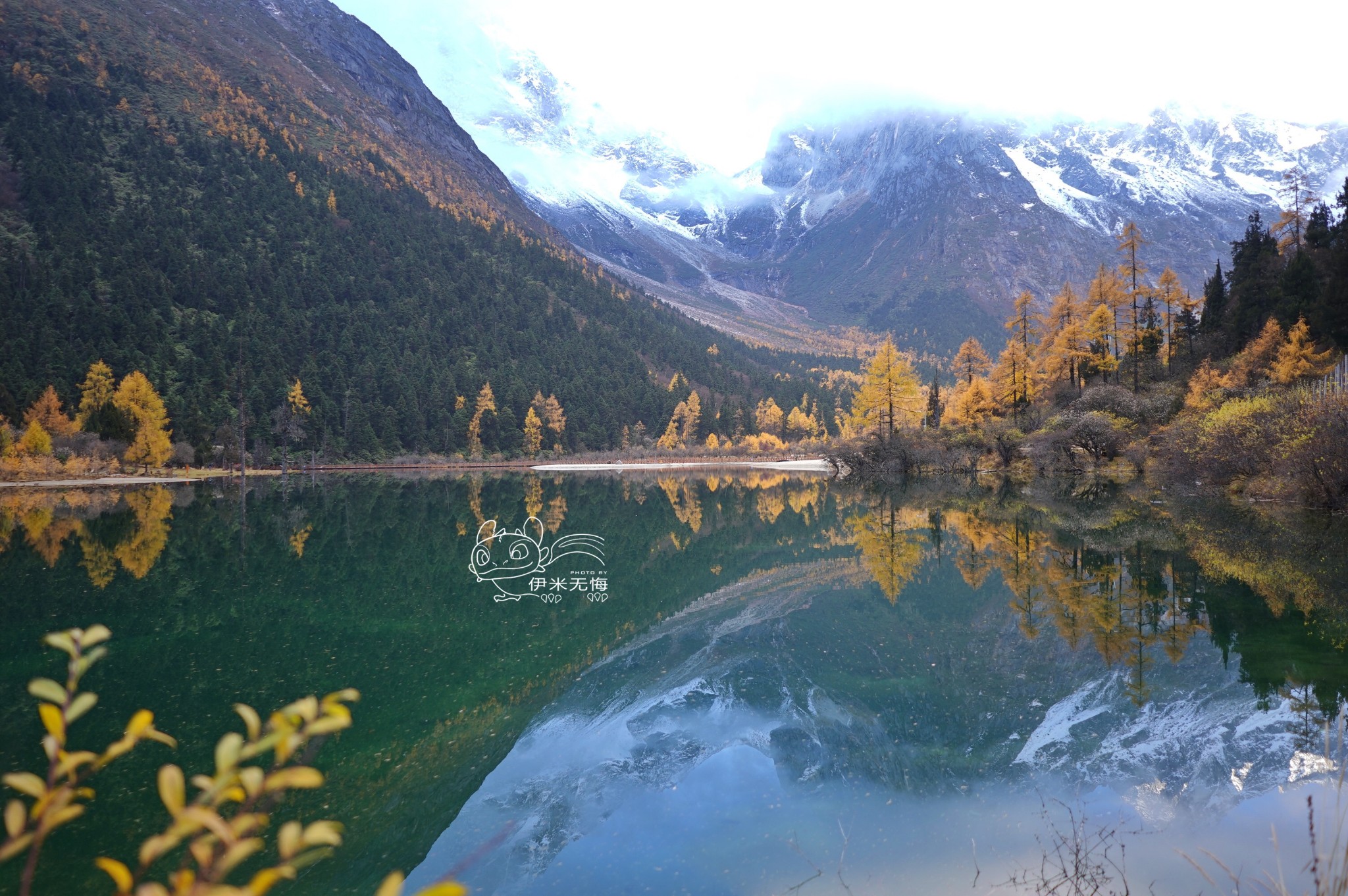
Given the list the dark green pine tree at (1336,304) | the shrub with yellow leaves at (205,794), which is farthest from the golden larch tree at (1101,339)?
the shrub with yellow leaves at (205,794)

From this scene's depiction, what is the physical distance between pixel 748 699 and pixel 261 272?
339 feet

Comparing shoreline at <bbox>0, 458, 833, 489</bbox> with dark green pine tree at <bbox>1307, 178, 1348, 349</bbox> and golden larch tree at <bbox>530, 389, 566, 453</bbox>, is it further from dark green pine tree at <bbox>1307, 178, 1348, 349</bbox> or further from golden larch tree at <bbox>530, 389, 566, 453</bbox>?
dark green pine tree at <bbox>1307, 178, 1348, 349</bbox>

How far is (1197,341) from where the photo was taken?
46.3m

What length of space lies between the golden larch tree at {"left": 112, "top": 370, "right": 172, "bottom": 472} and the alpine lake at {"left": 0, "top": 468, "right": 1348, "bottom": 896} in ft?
130

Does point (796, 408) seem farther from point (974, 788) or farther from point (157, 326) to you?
point (974, 788)

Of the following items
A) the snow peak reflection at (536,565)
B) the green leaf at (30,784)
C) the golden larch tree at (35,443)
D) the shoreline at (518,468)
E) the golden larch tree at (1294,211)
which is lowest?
the shoreline at (518,468)

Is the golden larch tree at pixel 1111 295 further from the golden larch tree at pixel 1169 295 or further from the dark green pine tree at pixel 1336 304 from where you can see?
the dark green pine tree at pixel 1336 304

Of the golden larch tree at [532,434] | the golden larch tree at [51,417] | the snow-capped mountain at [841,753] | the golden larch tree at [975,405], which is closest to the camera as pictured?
the snow-capped mountain at [841,753]

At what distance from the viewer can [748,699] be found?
10180 millimetres

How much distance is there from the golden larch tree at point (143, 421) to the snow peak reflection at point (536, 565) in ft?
146

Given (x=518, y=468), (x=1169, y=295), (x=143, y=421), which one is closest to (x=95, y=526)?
(x=143, y=421)

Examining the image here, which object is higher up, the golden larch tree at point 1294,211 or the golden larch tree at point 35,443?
the golden larch tree at point 1294,211

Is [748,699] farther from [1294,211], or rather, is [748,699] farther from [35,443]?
[35,443]

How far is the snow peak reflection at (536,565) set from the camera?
16438mm
